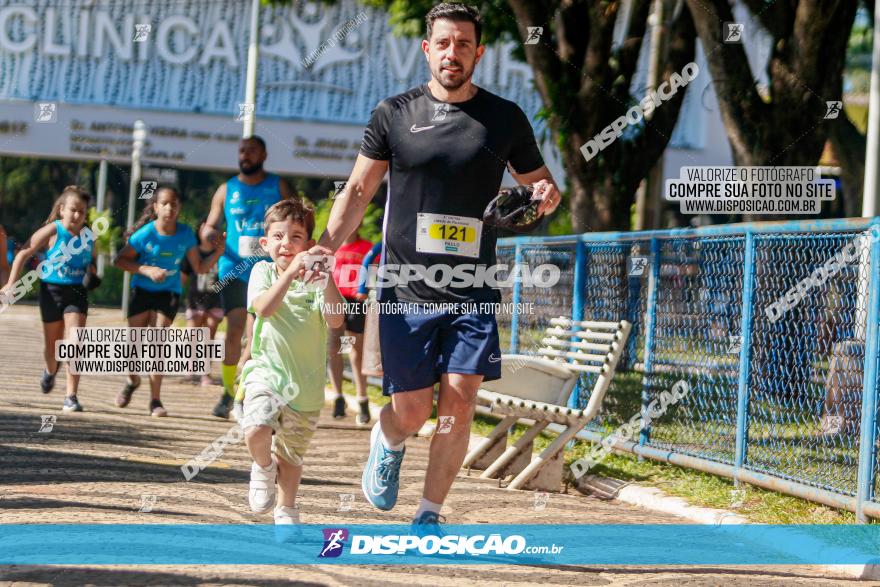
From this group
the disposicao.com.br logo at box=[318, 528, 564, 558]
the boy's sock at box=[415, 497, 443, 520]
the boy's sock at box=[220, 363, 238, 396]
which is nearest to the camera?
the disposicao.com.br logo at box=[318, 528, 564, 558]

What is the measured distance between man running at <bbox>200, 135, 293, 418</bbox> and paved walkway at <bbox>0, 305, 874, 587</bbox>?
1.05 metres

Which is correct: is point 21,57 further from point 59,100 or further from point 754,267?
point 754,267

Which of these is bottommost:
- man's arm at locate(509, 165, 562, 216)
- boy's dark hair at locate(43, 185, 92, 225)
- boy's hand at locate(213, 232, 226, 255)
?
boy's hand at locate(213, 232, 226, 255)

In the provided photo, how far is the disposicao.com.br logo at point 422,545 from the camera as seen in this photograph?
5.51 metres

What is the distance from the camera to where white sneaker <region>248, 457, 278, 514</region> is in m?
5.61

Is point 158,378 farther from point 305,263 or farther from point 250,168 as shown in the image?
point 305,263

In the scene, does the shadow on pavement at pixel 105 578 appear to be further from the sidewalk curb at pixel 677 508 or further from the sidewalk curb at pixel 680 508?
the sidewalk curb at pixel 677 508

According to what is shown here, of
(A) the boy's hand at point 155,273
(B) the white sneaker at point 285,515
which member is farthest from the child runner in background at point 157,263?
(B) the white sneaker at point 285,515

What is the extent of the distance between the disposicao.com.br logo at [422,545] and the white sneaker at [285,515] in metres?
0.17

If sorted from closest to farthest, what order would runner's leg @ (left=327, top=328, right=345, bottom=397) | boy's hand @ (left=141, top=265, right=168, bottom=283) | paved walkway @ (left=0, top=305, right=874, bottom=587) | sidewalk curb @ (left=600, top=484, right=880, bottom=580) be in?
paved walkway @ (left=0, top=305, right=874, bottom=587) < sidewalk curb @ (left=600, top=484, right=880, bottom=580) < boy's hand @ (left=141, top=265, right=168, bottom=283) < runner's leg @ (left=327, top=328, right=345, bottom=397)

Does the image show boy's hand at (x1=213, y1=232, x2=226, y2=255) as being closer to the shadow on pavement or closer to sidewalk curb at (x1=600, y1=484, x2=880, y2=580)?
sidewalk curb at (x1=600, y1=484, x2=880, y2=580)

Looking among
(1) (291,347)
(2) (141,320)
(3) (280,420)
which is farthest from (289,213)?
(2) (141,320)

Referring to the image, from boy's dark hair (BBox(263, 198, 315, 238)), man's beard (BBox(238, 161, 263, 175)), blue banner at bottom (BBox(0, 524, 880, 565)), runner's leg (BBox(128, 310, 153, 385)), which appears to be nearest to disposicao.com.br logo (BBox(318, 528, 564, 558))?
blue banner at bottom (BBox(0, 524, 880, 565))

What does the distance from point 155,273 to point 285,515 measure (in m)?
5.13
